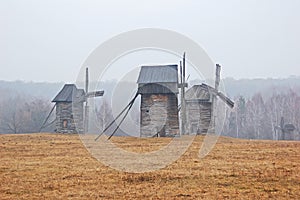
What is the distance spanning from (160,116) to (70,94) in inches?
591

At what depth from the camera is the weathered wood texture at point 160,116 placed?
35031mm

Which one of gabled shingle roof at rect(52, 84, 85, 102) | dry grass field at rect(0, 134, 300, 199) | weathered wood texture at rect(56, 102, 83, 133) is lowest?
dry grass field at rect(0, 134, 300, 199)

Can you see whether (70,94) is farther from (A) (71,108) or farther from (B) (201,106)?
(B) (201,106)

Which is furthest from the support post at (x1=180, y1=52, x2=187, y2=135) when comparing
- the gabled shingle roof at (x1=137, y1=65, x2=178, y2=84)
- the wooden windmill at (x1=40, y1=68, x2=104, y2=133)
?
the wooden windmill at (x1=40, y1=68, x2=104, y2=133)

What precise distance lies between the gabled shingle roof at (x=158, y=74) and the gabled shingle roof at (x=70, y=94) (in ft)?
39.0

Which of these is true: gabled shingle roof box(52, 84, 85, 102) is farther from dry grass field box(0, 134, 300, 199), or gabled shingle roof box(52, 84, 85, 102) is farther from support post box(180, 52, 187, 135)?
dry grass field box(0, 134, 300, 199)

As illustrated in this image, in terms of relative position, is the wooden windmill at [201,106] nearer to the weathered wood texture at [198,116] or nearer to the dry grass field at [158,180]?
the weathered wood texture at [198,116]

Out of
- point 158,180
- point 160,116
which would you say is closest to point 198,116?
point 160,116

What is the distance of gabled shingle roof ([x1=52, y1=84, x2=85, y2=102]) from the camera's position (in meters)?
44.9

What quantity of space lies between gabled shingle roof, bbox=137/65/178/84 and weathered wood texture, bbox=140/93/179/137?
142cm

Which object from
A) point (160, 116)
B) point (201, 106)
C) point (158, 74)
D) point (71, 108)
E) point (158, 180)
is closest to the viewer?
point (158, 180)

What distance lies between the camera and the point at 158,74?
3566cm

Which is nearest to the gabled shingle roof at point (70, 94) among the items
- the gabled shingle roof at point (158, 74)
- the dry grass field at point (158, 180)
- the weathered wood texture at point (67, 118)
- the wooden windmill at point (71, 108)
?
the wooden windmill at point (71, 108)

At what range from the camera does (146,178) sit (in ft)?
42.7
